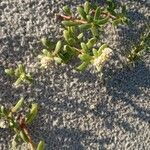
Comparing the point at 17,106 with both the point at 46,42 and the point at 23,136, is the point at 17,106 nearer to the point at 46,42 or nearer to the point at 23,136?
the point at 23,136

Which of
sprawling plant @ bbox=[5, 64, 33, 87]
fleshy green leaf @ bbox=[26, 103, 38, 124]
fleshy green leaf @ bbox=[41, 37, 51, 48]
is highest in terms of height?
fleshy green leaf @ bbox=[41, 37, 51, 48]

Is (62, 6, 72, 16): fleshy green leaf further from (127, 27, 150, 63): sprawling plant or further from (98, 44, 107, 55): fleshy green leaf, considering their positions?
(127, 27, 150, 63): sprawling plant

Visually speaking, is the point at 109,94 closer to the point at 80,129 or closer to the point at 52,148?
the point at 80,129

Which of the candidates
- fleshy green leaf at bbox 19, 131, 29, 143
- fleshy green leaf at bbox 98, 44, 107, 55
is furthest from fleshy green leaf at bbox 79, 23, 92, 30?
fleshy green leaf at bbox 19, 131, 29, 143

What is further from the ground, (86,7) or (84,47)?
(86,7)

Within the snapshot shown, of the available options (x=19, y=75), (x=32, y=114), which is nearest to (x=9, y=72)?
(x=19, y=75)

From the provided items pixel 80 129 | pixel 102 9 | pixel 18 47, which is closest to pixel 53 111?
pixel 80 129

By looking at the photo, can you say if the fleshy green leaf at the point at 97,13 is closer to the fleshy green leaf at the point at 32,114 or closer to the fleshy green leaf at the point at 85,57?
the fleshy green leaf at the point at 85,57
